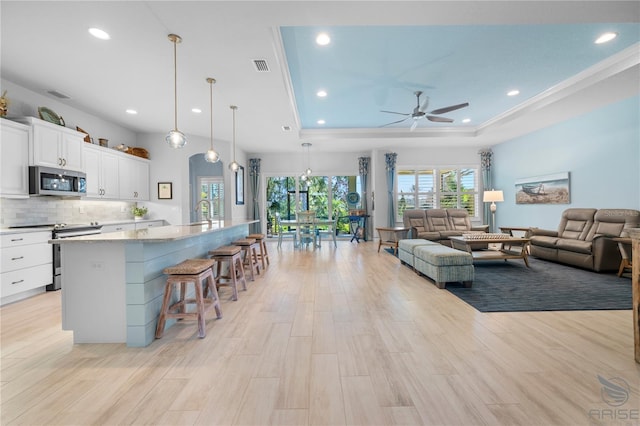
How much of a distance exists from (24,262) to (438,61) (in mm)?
5799

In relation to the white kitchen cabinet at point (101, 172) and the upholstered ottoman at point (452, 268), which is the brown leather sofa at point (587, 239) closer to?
the upholstered ottoman at point (452, 268)

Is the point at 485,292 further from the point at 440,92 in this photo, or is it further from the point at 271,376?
the point at 440,92

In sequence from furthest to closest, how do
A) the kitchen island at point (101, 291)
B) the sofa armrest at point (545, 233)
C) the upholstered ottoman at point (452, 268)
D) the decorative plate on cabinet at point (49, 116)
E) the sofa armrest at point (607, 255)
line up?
the sofa armrest at point (545, 233) → the sofa armrest at point (607, 255) → the decorative plate on cabinet at point (49, 116) → the upholstered ottoman at point (452, 268) → the kitchen island at point (101, 291)

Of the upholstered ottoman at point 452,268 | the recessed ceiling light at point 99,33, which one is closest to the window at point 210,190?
the recessed ceiling light at point 99,33

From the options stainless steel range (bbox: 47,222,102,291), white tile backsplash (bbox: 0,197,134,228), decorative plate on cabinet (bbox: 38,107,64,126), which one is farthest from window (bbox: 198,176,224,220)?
stainless steel range (bbox: 47,222,102,291)

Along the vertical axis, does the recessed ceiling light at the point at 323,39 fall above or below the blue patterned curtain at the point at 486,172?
above

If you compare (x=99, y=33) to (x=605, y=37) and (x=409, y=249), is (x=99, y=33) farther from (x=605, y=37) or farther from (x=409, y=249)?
(x=605, y=37)

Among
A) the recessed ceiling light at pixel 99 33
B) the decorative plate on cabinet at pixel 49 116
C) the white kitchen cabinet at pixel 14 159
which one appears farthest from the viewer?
the decorative plate on cabinet at pixel 49 116

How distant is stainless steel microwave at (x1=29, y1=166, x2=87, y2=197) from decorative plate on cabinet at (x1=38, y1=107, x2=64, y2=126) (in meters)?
0.78

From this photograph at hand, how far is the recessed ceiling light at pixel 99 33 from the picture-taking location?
264cm

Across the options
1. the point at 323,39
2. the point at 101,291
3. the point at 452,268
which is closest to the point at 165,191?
the point at 101,291

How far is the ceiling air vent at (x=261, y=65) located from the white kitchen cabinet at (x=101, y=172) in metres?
3.53

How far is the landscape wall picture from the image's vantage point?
576 cm

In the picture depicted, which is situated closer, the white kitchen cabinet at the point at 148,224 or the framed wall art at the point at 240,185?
the white kitchen cabinet at the point at 148,224
